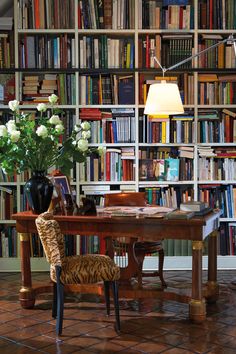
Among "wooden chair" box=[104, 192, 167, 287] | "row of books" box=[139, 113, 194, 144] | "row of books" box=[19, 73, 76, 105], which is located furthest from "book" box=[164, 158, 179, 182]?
"row of books" box=[19, 73, 76, 105]

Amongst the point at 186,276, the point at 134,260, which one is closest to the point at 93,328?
the point at 134,260

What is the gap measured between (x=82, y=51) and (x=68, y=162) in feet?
6.13

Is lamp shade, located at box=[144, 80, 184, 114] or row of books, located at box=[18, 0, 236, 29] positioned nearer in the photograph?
lamp shade, located at box=[144, 80, 184, 114]

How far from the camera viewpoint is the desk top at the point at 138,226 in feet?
14.4

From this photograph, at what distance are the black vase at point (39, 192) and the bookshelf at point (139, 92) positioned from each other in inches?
61.0

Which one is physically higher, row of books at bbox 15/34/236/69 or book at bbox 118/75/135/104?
row of books at bbox 15/34/236/69

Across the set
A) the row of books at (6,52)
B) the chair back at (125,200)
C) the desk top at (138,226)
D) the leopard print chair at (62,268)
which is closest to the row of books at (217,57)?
the chair back at (125,200)

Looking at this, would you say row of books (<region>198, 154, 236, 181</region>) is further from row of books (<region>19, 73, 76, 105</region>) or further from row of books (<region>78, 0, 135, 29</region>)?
row of books (<region>78, 0, 135, 29</region>)

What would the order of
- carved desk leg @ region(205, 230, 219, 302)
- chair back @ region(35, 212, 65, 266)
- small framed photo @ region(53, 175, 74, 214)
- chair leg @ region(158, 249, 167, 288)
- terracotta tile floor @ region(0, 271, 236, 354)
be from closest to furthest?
terracotta tile floor @ region(0, 271, 236, 354)
chair back @ region(35, 212, 65, 266)
small framed photo @ region(53, 175, 74, 214)
carved desk leg @ region(205, 230, 219, 302)
chair leg @ region(158, 249, 167, 288)

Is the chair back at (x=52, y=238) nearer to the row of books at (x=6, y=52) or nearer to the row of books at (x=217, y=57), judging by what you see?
the row of books at (x=6, y=52)

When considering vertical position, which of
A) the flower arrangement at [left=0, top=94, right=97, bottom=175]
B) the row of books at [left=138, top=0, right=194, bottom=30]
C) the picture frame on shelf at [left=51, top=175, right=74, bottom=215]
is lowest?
the picture frame on shelf at [left=51, top=175, right=74, bottom=215]

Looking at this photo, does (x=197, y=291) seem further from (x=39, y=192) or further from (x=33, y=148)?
(x=33, y=148)

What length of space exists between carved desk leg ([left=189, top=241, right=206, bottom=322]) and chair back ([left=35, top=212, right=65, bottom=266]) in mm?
945

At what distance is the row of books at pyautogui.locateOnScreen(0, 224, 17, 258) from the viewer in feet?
20.8
